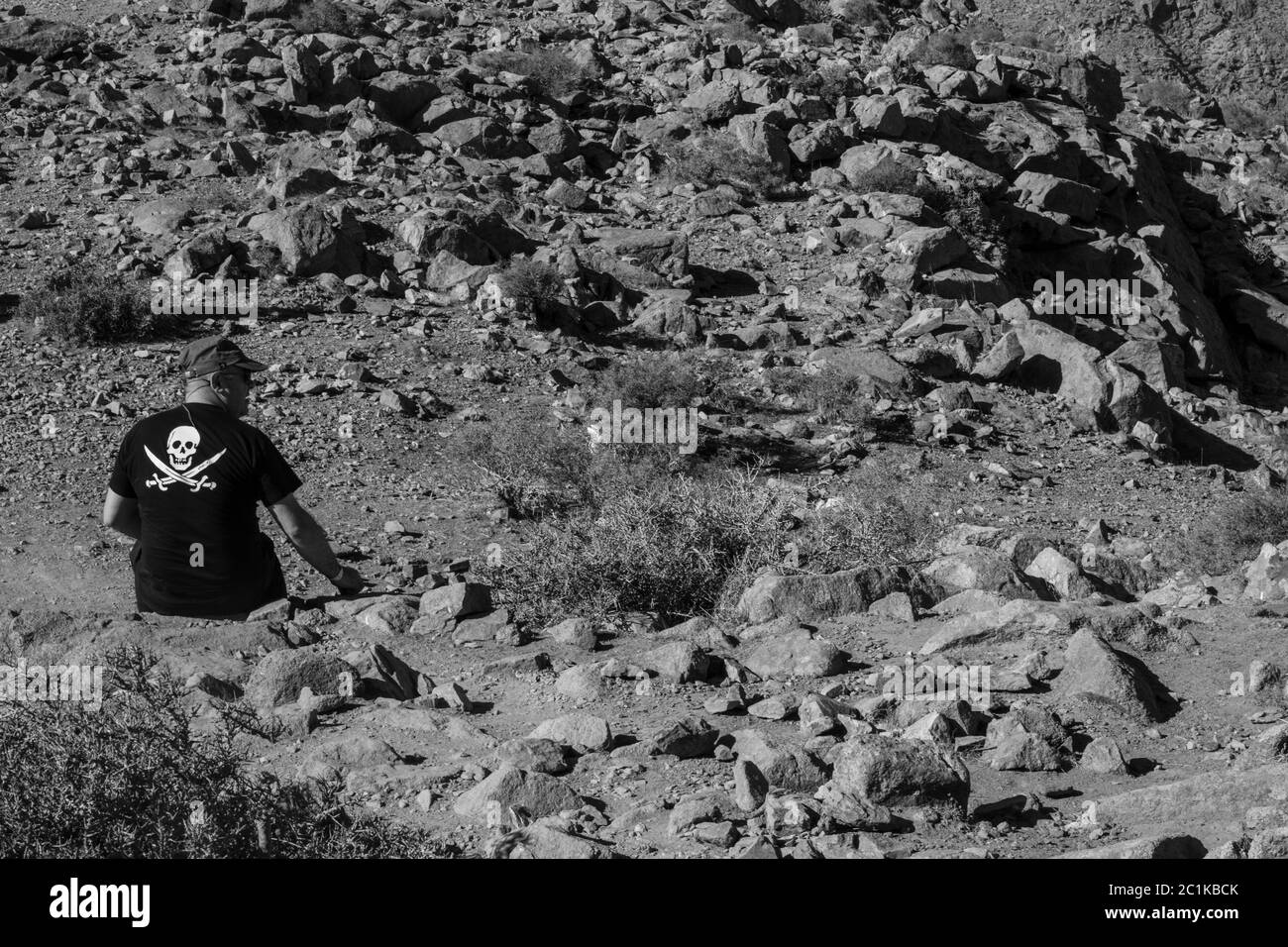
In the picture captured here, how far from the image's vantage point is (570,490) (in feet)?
33.0

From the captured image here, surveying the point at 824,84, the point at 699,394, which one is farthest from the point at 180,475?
the point at 824,84

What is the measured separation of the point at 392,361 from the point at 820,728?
306 inches

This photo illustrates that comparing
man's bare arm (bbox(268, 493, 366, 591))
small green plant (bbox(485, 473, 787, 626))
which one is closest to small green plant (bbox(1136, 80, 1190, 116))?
small green plant (bbox(485, 473, 787, 626))

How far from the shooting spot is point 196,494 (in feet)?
17.0

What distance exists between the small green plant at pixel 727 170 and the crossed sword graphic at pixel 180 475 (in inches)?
484

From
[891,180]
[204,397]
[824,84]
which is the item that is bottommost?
[204,397]

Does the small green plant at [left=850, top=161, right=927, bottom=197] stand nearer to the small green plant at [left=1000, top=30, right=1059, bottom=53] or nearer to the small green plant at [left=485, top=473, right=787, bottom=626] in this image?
the small green plant at [left=1000, top=30, right=1059, bottom=53]

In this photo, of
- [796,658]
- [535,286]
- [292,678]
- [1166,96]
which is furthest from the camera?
[1166,96]

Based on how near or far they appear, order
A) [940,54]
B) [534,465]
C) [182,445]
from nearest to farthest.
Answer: [182,445] < [534,465] < [940,54]

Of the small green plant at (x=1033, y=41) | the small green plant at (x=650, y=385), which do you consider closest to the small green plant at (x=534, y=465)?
the small green plant at (x=650, y=385)

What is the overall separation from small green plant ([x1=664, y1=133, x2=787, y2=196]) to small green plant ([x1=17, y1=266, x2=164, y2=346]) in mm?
7363

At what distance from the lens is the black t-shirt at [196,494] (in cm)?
513

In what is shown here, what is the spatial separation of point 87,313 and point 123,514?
6.80 meters

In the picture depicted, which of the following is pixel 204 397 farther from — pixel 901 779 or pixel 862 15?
pixel 862 15
